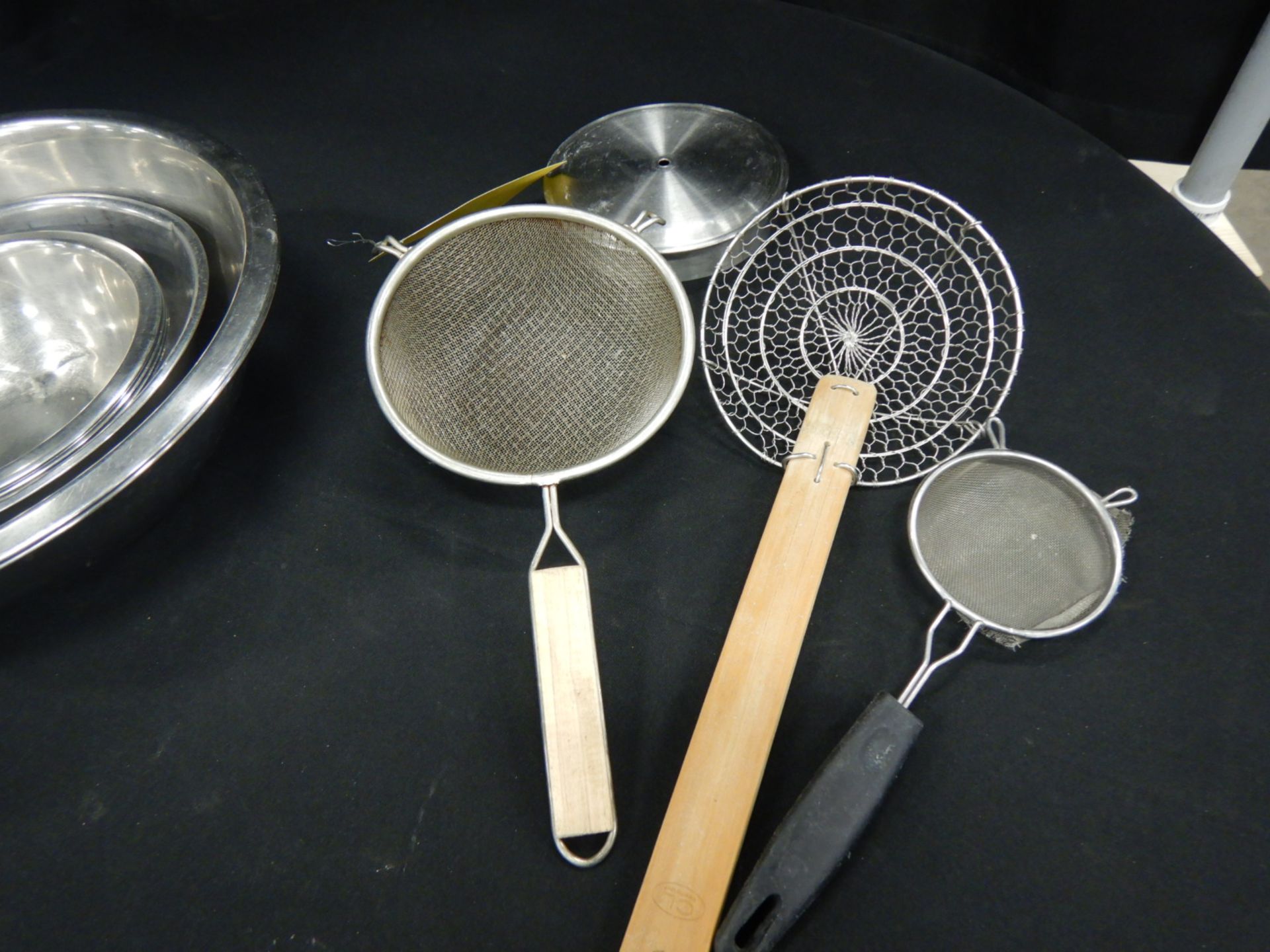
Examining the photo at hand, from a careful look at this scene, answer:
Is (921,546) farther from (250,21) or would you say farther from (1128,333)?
(250,21)

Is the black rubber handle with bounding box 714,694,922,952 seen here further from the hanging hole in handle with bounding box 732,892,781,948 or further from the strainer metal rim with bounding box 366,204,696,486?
the strainer metal rim with bounding box 366,204,696,486

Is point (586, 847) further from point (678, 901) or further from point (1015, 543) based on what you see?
point (1015, 543)

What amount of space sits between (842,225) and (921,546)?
0.35 metres

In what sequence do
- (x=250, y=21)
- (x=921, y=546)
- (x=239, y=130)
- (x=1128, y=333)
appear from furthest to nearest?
(x=250, y=21) < (x=239, y=130) < (x=1128, y=333) < (x=921, y=546)

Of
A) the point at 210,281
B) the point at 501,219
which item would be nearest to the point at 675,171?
the point at 501,219

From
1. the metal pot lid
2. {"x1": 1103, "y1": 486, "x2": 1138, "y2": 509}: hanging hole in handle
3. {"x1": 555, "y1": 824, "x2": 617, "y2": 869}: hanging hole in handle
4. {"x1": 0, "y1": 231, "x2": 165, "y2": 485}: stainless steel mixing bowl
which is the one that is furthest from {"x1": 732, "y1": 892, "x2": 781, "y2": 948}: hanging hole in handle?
{"x1": 0, "y1": 231, "x2": 165, "y2": 485}: stainless steel mixing bowl

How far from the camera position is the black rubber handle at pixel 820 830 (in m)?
0.55

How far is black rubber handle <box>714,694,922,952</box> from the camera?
55cm

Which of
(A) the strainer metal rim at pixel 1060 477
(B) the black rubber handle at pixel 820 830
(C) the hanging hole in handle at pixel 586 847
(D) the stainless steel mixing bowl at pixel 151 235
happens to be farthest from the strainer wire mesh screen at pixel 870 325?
(D) the stainless steel mixing bowl at pixel 151 235

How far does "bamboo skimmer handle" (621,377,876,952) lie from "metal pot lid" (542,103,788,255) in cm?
22

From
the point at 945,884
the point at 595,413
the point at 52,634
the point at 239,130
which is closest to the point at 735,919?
the point at 945,884

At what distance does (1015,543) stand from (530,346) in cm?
46

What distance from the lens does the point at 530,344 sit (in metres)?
0.82

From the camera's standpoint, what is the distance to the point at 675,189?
34.2 inches
